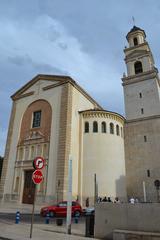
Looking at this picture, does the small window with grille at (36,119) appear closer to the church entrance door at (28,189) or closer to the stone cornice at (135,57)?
the church entrance door at (28,189)

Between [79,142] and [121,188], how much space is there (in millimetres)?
8042

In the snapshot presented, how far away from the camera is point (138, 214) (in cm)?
863

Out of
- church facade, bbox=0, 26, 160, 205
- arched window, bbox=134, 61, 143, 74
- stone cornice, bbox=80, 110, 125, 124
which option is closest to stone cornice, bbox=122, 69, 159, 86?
church facade, bbox=0, 26, 160, 205

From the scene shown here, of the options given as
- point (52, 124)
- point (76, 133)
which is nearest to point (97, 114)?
point (76, 133)

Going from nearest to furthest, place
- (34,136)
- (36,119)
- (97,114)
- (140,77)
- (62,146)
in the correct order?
(62,146) < (34,136) < (97,114) < (36,119) < (140,77)

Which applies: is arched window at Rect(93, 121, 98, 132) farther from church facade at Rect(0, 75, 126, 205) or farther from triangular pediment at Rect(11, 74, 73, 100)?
triangular pediment at Rect(11, 74, 73, 100)

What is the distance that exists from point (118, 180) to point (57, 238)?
1902 centimetres

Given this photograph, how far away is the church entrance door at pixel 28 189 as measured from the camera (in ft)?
84.1

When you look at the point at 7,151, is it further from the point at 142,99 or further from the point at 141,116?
the point at 142,99

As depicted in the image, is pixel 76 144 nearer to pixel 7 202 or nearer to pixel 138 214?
pixel 7 202

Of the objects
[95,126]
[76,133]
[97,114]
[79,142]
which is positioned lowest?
[79,142]

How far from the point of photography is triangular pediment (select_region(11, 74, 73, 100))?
97.7 feet

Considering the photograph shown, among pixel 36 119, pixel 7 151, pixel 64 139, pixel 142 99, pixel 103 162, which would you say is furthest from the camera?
pixel 142 99

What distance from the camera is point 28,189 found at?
26.2m
